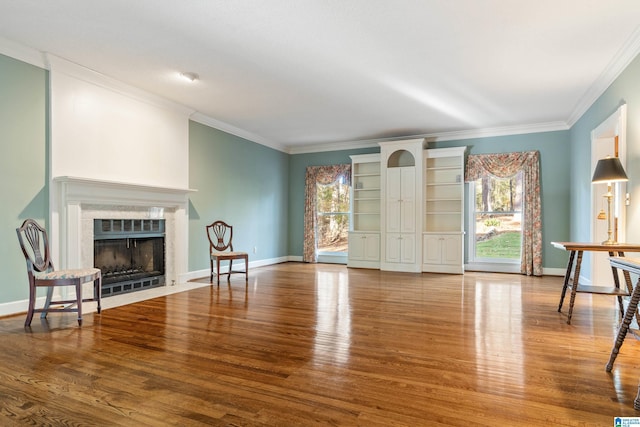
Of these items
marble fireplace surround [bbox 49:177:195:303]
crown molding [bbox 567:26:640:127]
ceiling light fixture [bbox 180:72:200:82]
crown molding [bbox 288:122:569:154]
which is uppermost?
ceiling light fixture [bbox 180:72:200:82]

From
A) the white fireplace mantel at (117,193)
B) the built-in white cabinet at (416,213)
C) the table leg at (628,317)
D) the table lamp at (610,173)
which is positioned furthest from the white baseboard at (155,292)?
the table leg at (628,317)

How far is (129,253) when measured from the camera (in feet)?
16.8

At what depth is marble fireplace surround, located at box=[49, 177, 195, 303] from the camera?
4020 millimetres

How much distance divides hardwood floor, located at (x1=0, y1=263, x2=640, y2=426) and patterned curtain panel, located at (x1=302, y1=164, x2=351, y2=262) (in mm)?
4036

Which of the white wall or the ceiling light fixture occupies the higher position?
the ceiling light fixture

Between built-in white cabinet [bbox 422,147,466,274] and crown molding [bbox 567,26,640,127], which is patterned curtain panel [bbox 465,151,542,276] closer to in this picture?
built-in white cabinet [bbox 422,147,466,274]

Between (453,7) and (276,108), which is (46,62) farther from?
(453,7)

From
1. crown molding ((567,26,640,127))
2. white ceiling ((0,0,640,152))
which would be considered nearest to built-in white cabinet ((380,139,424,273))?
white ceiling ((0,0,640,152))

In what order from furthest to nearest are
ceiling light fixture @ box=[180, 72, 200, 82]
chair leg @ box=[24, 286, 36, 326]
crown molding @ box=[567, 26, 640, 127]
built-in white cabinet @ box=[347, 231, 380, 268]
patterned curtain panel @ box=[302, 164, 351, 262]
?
1. patterned curtain panel @ box=[302, 164, 351, 262]
2. built-in white cabinet @ box=[347, 231, 380, 268]
3. ceiling light fixture @ box=[180, 72, 200, 82]
4. crown molding @ box=[567, 26, 640, 127]
5. chair leg @ box=[24, 286, 36, 326]

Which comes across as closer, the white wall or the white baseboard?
the white baseboard

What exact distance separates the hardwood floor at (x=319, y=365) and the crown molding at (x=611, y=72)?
2.55 metres

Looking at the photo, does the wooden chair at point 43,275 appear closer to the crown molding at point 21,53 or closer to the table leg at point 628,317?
the crown molding at point 21,53

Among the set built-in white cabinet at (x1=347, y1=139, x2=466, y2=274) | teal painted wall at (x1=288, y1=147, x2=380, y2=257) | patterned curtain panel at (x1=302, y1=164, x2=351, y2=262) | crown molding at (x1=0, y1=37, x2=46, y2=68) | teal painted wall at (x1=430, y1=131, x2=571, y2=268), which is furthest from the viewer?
teal painted wall at (x1=288, y1=147, x2=380, y2=257)

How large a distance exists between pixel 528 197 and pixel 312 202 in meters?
4.28
